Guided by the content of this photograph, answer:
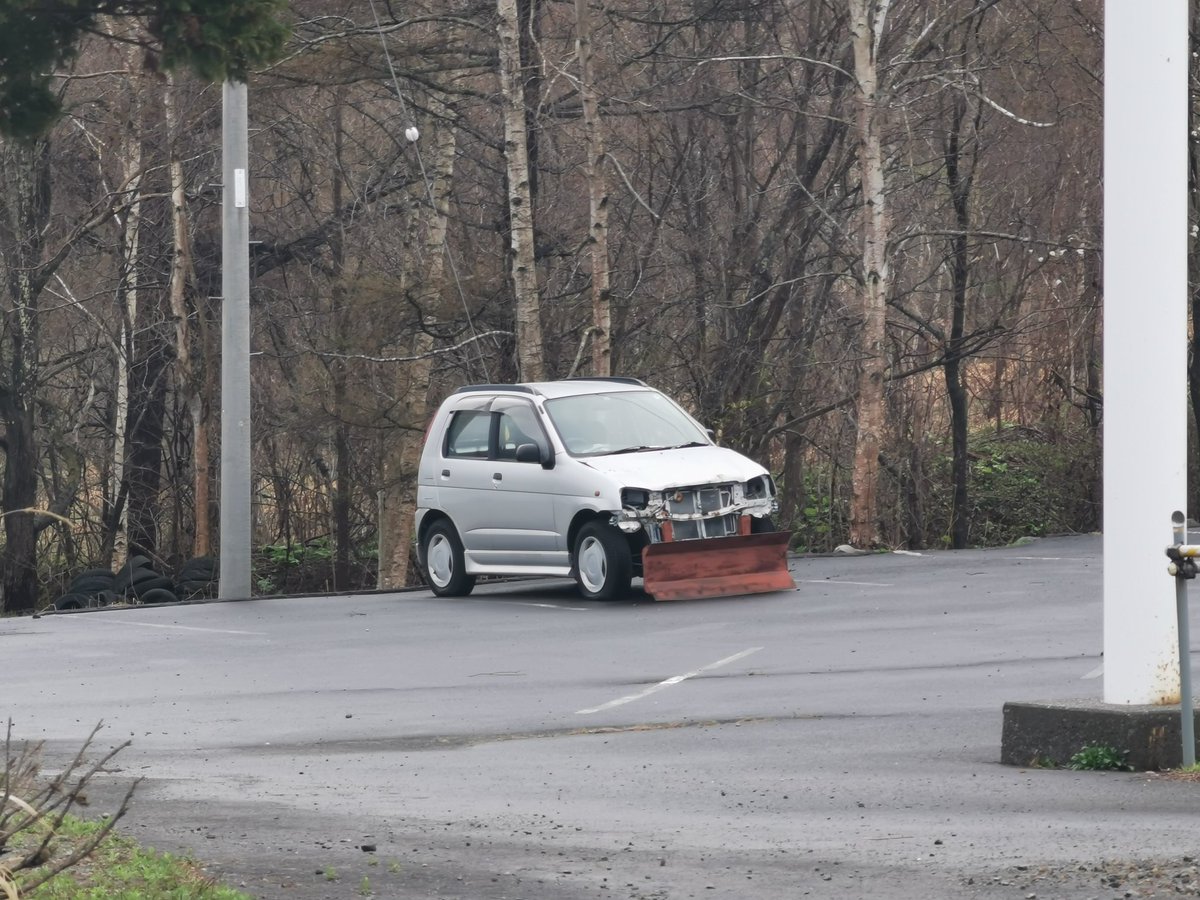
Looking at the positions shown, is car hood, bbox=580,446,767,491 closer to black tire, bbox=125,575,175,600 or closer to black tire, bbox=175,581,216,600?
black tire, bbox=125,575,175,600

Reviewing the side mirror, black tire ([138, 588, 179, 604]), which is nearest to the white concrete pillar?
the side mirror

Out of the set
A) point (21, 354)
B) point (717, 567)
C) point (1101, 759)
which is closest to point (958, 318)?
point (717, 567)

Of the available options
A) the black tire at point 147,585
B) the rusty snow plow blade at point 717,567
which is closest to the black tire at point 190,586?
the black tire at point 147,585

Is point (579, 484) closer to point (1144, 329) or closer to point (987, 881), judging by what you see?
point (1144, 329)

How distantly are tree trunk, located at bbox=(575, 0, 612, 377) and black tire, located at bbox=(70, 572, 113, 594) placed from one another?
7.09m

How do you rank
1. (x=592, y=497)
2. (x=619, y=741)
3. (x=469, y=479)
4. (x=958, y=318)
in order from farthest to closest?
(x=958, y=318) < (x=469, y=479) < (x=592, y=497) < (x=619, y=741)

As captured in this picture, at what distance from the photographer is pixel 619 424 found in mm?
20141

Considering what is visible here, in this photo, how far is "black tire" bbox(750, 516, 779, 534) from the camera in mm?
19438

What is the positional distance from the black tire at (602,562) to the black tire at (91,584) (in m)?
9.74

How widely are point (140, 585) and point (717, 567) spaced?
1065 cm

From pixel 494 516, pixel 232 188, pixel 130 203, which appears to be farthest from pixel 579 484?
pixel 130 203

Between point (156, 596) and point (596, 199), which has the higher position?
point (596, 199)

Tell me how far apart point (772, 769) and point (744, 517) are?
30.2 ft

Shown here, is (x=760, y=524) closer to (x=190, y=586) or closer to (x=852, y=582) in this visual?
(x=852, y=582)
